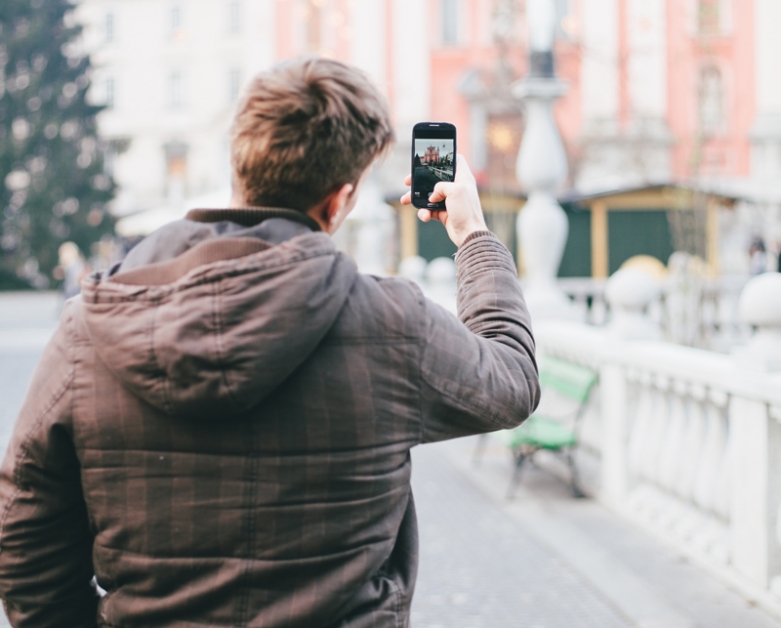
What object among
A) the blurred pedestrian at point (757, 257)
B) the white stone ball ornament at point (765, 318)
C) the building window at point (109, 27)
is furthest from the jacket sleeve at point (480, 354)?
the building window at point (109, 27)

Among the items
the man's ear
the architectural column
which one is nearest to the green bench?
the architectural column

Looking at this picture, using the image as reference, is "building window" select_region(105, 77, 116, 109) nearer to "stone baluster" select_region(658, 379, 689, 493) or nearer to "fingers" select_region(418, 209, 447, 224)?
"stone baluster" select_region(658, 379, 689, 493)

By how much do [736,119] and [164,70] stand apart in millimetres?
35603

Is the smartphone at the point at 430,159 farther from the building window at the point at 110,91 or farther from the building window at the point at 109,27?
the building window at the point at 109,27

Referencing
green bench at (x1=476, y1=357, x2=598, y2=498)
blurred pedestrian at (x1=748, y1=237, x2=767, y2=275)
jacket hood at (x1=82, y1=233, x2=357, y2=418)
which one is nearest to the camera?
jacket hood at (x1=82, y1=233, x2=357, y2=418)

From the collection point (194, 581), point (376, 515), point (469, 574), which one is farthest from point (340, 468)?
point (469, 574)

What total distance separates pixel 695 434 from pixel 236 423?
3971 millimetres

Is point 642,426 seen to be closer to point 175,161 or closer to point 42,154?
point 42,154

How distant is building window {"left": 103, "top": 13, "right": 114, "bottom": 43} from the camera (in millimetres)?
57281

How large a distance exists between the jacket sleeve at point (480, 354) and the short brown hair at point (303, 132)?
27cm

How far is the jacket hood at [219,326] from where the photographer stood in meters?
1.33

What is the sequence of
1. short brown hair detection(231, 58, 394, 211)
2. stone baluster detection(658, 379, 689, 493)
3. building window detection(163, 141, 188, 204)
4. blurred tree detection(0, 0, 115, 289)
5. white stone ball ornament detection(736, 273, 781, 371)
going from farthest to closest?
building window detection(163, 141, 188, 204), blurred tree detection(0, 0, 115, 289), stone baluster detection(658, 379, 689, 493), white stone ball ornament detection(736, 273, 781, 371), short brown hair detection(231, 58, 394, 211)

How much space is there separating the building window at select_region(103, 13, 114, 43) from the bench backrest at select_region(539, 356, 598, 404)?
5624cm

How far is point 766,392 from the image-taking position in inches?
157
